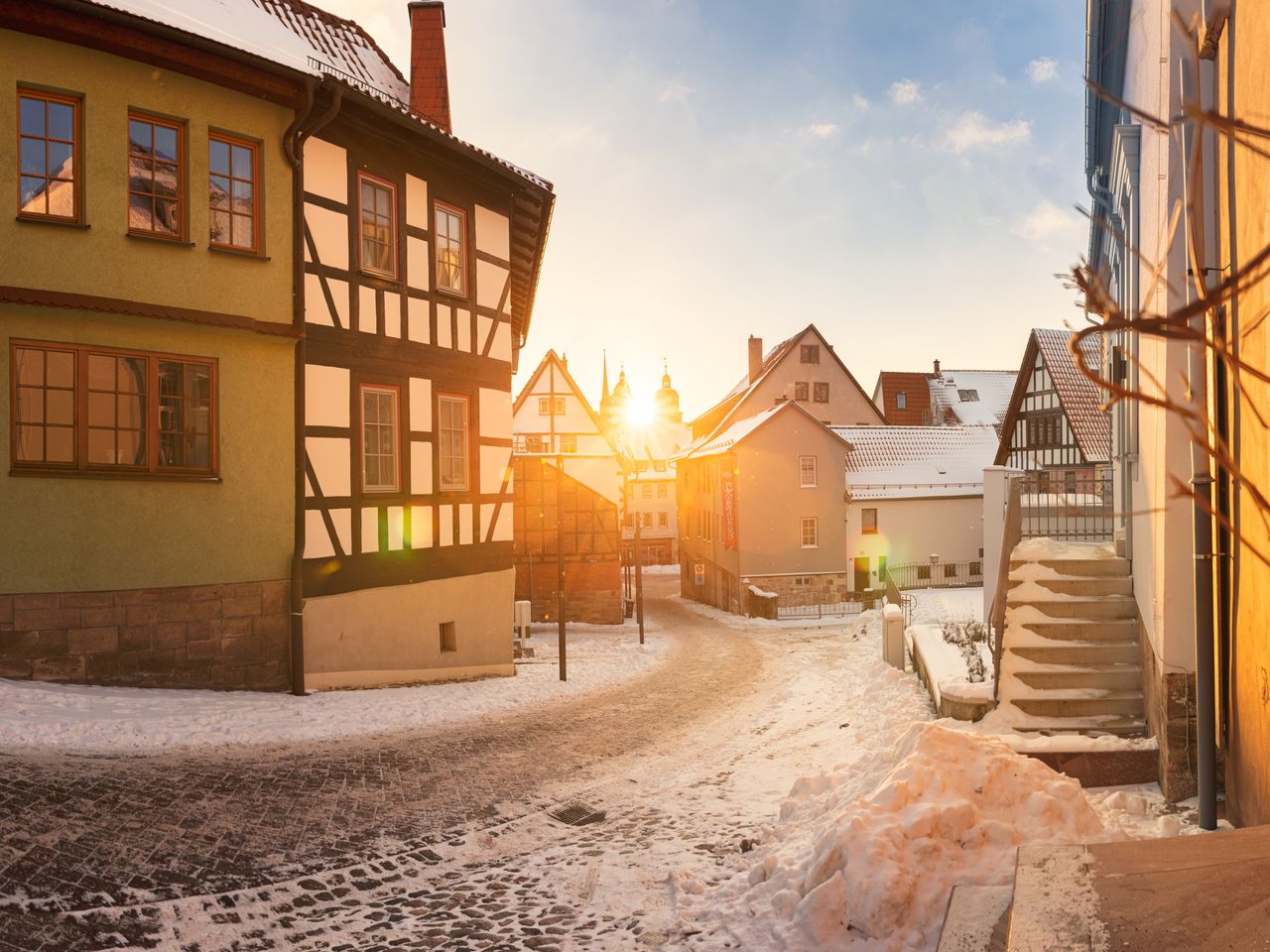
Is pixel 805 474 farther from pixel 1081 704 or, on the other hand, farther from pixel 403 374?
pixel 1081 704

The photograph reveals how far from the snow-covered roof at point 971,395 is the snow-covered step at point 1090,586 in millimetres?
41516

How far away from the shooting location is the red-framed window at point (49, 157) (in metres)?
10.4

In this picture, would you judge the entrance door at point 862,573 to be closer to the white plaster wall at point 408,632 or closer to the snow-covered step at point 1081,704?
the white plaster wall at point 408,632

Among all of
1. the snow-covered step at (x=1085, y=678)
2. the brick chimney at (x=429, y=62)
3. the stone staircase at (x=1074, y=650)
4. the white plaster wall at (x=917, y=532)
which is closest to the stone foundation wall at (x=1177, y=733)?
the stone staircase at (x=1074, y=650)

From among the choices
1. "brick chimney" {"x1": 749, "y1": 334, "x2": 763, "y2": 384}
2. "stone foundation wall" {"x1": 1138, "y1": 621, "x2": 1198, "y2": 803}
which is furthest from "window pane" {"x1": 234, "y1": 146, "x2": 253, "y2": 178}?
"brick chimney" {"x1": 749, "y1": 334, "x2": 763, "y2": 384}

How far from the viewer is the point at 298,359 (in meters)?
12.5

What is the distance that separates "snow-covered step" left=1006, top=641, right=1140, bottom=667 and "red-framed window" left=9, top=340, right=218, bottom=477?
9913 mm

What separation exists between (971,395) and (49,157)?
4790cm

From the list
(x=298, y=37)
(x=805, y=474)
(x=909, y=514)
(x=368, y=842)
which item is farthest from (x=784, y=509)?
(x=368, y=842)

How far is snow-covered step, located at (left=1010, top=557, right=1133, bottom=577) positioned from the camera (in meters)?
9.66

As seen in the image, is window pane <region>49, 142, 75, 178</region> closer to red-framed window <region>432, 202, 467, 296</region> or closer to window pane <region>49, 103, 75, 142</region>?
window pane <region>49, 103, 75, 142</region>

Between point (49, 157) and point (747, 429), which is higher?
point (49, 157)

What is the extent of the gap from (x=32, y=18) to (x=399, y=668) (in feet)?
31.6

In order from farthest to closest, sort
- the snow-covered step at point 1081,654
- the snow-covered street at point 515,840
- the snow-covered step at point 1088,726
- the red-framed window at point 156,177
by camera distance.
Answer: the red-framed window at point 156,177
the snow-covered step at point 1081,654
the snow-covered step at point 1088,726
the snow-covered street at point 515,840
